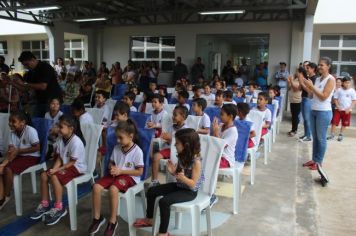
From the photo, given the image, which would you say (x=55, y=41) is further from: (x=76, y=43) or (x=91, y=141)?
(x=91, y=141)

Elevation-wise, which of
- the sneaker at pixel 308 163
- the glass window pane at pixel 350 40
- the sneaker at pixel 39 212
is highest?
the glass window pane at pixel 350 40

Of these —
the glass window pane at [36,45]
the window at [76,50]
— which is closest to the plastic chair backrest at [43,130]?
the window at [76,50]

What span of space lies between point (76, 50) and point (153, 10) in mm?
6555

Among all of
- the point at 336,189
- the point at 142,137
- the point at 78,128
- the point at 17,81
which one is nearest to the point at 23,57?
the point at 17,81

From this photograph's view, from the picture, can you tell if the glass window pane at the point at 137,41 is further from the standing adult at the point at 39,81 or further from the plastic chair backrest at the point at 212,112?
the standing adult at the point at 39,81

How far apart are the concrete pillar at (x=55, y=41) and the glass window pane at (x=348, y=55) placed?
9.61 m

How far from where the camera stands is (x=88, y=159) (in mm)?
3088

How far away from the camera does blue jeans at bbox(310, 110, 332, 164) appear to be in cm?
403

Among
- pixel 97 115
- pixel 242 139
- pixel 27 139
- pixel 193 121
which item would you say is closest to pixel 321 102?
pixel 242 139

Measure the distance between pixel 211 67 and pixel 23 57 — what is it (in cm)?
1005

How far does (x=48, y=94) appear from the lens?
4184 millimetres

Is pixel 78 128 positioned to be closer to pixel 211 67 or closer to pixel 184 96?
pixel 184 96

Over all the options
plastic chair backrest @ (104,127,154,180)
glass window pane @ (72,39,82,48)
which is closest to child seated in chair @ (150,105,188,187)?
plastic chair backrest @ (104,127,154,180)

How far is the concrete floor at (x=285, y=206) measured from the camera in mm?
2840
